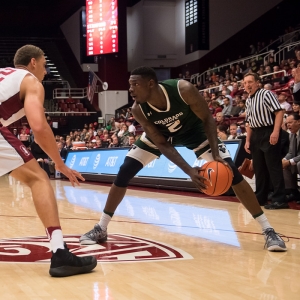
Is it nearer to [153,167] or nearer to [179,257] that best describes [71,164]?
[153,167]

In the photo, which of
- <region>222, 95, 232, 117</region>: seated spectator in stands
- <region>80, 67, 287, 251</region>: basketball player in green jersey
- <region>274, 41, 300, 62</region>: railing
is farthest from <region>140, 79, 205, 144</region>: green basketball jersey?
<region>274, 41, 300, 62</region>: railing

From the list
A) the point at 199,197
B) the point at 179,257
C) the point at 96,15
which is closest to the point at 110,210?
the point at 179,257

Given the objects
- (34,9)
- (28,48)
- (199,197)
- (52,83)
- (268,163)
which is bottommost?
(199,197)

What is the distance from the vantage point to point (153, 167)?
11516 millimetres

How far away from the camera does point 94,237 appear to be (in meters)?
4.80

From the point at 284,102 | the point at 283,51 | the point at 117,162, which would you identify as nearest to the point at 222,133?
the point at 284,102

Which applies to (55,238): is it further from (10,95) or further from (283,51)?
(283,51)

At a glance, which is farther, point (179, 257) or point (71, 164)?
point (71, 164)

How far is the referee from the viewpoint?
23.6 ft

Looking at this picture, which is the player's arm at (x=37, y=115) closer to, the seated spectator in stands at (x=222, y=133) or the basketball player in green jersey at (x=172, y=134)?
the basketball player in green jersey at (x=172, y=134)

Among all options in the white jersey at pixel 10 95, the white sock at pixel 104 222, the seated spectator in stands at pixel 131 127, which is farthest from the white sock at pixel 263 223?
the seated spectator in stands at pixel 131 127

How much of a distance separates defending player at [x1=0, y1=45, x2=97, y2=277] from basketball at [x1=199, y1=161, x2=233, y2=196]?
3.63 feet

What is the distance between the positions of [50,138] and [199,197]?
5999mm

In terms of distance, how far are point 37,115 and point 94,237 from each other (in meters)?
1.58
